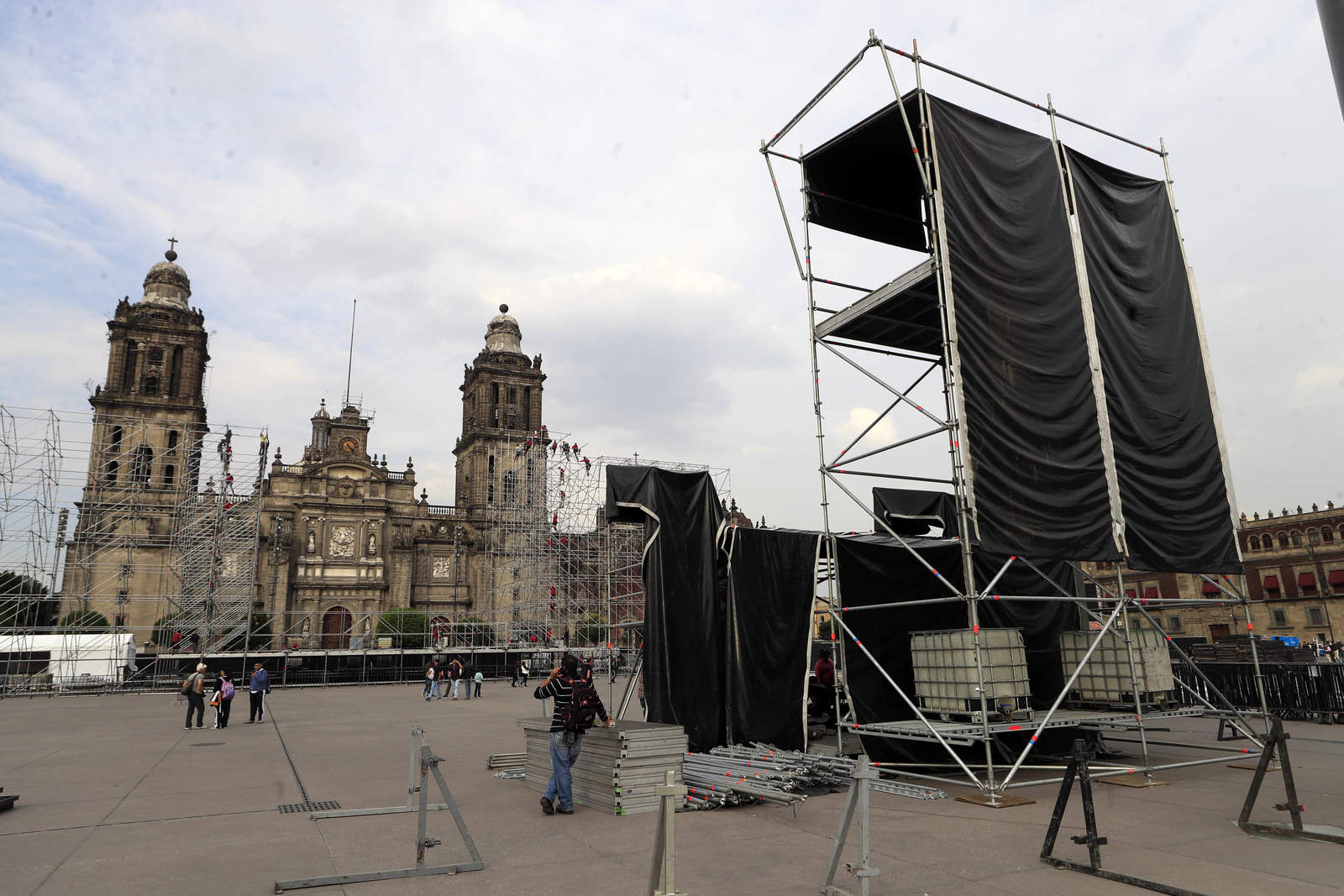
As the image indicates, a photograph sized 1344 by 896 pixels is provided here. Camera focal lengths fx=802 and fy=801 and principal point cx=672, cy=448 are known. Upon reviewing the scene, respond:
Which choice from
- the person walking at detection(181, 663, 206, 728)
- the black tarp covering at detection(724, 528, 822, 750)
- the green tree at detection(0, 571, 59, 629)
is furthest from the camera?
the green tree at detection(0, 571, 59, 629)

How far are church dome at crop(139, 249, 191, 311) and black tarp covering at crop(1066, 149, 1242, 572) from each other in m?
59.7

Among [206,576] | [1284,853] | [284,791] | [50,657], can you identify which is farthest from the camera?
[206,576]

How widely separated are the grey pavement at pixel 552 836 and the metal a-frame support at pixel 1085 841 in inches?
5.3

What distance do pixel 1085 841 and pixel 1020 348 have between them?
6.51 meters

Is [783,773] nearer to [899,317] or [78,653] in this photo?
[899,317]

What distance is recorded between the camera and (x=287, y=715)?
21312mm

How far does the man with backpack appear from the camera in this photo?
856 centimetres

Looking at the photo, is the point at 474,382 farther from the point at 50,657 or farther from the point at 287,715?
the point at 287,715

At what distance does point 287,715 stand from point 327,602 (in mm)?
36105

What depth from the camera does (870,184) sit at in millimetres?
13664

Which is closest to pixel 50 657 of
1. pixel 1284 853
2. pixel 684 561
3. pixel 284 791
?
pixel 284 791

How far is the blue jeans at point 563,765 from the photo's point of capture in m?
8.54

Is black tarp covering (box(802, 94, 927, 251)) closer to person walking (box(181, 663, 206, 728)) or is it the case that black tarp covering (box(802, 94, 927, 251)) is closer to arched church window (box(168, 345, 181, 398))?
person walking (box(181, 663, 206, 728))

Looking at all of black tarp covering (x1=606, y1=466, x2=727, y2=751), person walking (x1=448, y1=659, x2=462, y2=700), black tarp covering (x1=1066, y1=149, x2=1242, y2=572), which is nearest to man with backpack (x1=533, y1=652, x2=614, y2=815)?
black tarp covering (x1=606, y1=466, x2=727, y2=751)
